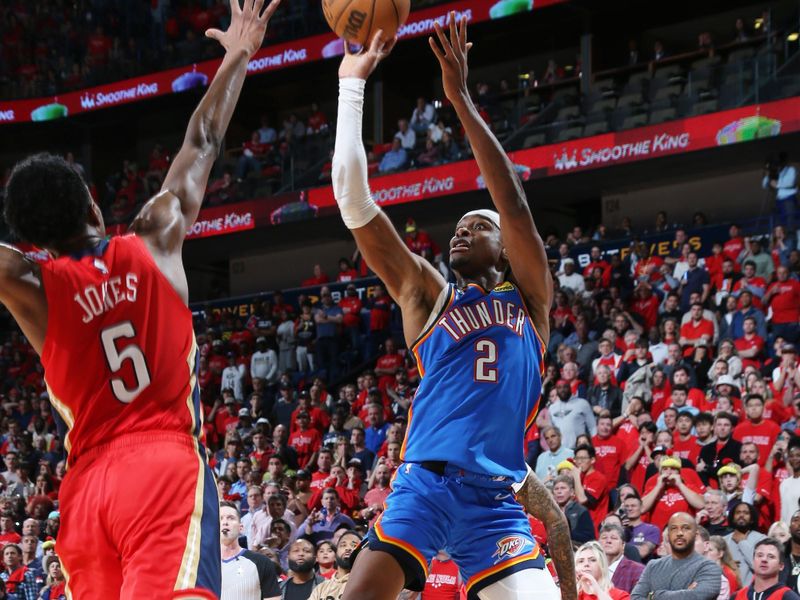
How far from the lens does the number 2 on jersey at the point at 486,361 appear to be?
432 cm

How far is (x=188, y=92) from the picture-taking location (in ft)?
84.2

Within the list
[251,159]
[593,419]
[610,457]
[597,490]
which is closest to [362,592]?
[597,490]

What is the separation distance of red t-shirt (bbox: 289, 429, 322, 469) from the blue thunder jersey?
1068 cm

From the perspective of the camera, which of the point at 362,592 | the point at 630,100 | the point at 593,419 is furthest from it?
the point at 630,100

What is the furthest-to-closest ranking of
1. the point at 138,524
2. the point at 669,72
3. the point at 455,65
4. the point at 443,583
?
the point at 669,72, the point at 443,583, the point at 455,65, the point at 138,524

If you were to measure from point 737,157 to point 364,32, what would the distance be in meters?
15.7

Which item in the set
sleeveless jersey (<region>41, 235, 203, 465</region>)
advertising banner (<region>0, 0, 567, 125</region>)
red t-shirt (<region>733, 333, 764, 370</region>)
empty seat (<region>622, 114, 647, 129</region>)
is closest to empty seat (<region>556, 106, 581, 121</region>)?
empty seat (<region>622, 114, 647, 129</region>)

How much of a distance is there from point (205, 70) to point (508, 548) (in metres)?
21.1

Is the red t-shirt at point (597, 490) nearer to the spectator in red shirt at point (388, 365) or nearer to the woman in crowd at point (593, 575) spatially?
the woman in crowd at point (593, 575)

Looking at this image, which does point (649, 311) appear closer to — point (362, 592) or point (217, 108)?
point (362, 592)

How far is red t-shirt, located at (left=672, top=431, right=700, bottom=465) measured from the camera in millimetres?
10594

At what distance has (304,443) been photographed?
1509 cm

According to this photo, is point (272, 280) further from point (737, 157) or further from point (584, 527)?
point (584, 527)

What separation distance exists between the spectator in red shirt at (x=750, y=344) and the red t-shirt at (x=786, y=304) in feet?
1.86
